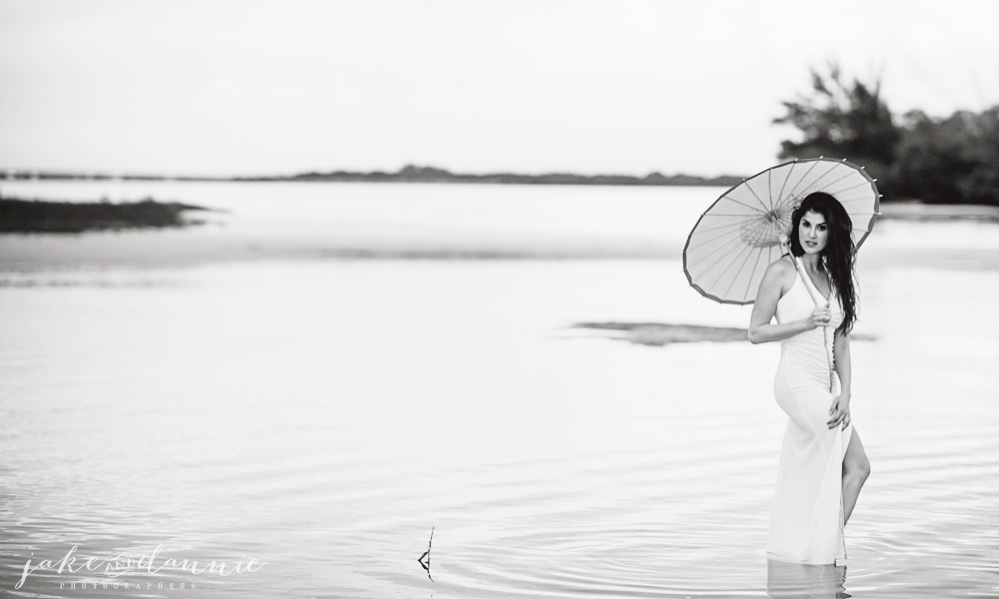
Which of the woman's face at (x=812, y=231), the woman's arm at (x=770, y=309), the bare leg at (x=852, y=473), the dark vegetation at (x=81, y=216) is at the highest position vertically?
the woman's face at (x=812, y=231)

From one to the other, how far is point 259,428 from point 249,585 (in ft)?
11.2

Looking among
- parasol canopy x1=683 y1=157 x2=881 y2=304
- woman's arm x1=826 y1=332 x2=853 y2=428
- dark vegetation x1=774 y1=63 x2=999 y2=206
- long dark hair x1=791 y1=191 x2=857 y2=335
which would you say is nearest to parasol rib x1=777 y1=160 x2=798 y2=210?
parasol canopy x1=683 y1=157 x2=881 y2=304

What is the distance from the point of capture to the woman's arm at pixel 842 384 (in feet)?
16.3

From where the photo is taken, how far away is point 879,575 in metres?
5.08

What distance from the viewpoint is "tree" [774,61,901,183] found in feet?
165

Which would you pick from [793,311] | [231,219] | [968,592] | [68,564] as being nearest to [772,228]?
[793,311]

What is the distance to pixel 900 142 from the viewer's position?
160 ft

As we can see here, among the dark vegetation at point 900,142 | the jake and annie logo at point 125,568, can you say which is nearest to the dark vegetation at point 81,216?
the dark vegetation at point 900,142

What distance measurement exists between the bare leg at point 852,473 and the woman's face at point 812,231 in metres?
0.71

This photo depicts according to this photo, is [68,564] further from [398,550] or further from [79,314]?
[79,314]

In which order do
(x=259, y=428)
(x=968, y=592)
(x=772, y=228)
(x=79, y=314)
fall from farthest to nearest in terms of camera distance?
(x=79, y=314) < (x=259, y=428) < (x=772, y=228) < (x=968, y=592)

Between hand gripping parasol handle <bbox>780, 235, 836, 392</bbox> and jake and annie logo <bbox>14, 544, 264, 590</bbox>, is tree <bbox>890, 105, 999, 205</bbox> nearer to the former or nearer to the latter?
hand gripping parasol handle <bbox>780, 235, 836, 392</bbox>

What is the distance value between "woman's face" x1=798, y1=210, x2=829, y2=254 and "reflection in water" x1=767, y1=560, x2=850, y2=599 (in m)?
1.19

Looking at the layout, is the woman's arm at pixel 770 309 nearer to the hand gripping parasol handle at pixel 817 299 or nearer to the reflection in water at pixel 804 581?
the hand gripping parasol handle at pixel 817 299
